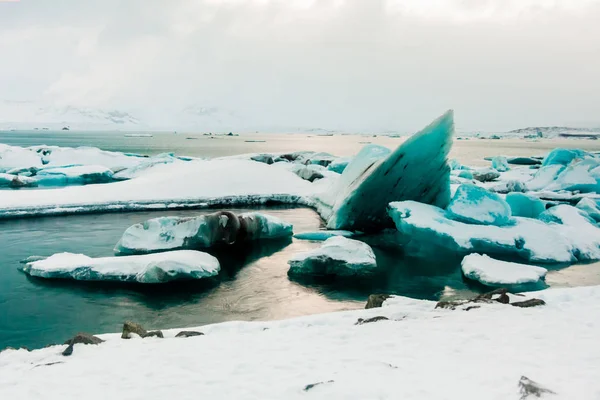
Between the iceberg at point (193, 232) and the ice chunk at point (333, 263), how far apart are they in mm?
3011

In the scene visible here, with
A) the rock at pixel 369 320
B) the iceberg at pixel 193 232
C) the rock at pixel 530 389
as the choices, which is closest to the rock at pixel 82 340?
the rock at pixel 369 320

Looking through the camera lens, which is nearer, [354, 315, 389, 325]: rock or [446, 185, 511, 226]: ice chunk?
[354, 315, 389, 325]: rock

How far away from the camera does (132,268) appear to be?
9500 millimetres

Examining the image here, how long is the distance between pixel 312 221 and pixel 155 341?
11265mm

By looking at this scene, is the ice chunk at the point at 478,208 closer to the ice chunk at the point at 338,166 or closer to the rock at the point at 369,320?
the rock at the point at 369,320

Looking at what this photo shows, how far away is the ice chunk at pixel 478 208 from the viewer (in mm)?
12593

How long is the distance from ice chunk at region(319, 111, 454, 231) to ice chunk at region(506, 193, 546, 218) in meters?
2.25

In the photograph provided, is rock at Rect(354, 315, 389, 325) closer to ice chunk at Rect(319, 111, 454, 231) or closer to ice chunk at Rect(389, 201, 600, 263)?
ice chunk at Rect(389, 201, 600, 263)

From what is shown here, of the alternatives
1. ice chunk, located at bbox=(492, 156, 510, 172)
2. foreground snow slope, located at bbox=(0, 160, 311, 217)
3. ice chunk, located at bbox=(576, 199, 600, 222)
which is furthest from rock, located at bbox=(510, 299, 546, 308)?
ice chunk, located at bbox=(492, 156, 510, 172)

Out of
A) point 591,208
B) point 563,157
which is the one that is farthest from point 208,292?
point 563,157

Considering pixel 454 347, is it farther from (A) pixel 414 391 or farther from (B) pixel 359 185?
(B) pixel 359 185

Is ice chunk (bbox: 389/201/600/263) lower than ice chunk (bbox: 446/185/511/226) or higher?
lower

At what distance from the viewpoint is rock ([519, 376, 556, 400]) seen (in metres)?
3.52

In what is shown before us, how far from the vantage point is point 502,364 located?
14.0 feet
